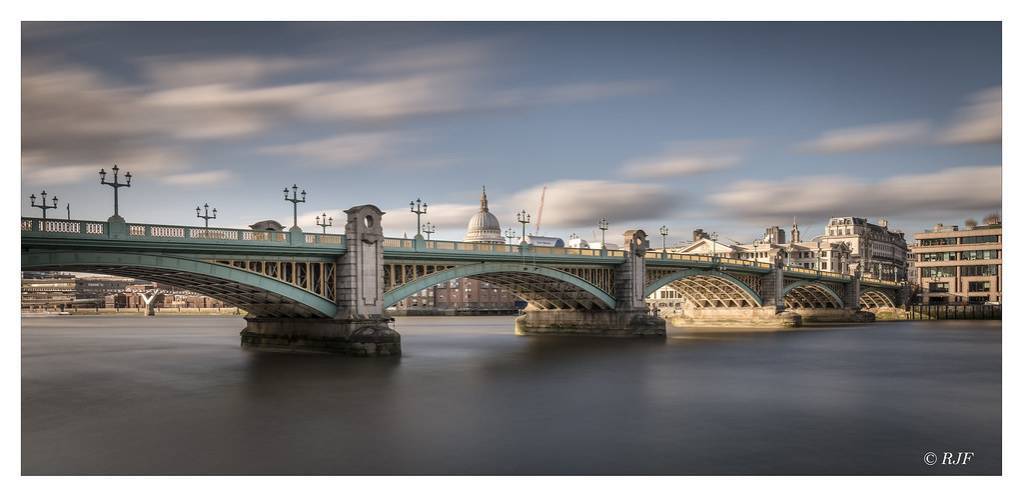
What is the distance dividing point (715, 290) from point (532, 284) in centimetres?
3476

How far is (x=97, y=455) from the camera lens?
2034cm

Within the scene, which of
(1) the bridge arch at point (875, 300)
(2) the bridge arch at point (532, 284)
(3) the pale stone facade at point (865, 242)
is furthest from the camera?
(3) the pale stone facade at point (865, 242)

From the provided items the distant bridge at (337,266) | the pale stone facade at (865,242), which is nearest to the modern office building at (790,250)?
the pale stone facade at (865,242)

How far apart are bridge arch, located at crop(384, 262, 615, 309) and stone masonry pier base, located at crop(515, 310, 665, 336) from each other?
2.76 ft

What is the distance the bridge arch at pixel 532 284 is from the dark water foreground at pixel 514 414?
529 cm

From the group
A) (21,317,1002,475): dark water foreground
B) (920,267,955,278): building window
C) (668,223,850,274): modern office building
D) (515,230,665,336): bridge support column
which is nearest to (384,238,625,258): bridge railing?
(515,230,665,336): bridge support column

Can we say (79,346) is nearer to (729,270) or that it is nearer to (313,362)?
(313,362)

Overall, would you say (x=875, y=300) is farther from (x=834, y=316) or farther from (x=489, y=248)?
(x=489, y=248)

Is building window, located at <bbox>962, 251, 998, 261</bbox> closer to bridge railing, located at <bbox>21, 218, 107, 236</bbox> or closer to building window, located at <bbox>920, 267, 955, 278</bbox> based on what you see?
building window, located at <bbox>920, 267, 955, 278</bbox>

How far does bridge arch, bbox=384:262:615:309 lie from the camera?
176 feet

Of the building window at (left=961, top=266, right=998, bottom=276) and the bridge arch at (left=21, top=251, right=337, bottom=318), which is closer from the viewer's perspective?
the bridge arch at (left=21, top=251, right=337, bottom=318)

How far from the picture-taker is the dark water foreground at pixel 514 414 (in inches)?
766

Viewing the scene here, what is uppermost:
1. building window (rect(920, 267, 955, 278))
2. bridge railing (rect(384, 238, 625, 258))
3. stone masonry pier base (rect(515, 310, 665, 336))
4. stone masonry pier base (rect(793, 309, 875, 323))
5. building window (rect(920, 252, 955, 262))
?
bridge railing (rect(384, 238, 625, 258))

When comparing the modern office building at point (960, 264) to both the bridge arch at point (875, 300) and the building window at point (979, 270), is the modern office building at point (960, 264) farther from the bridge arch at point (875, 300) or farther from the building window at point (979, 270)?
the bridge arch at point (875, 300)
